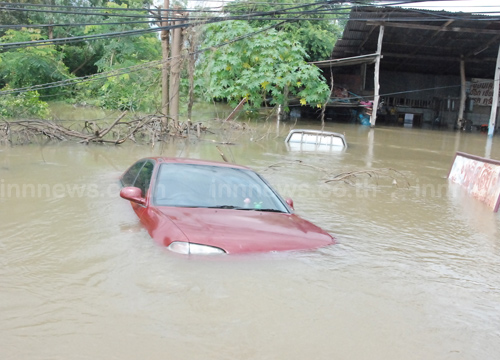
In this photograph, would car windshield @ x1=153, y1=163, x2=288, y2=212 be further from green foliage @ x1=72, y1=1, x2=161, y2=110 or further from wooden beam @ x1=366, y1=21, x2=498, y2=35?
green foliage @ x1=72, y1=1, x2=161, y2=110

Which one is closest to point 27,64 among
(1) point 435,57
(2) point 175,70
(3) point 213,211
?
(2) point 175,70

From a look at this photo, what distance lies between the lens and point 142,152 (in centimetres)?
1362

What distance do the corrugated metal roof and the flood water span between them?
14.3 metres

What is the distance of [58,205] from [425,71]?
95.8 ft

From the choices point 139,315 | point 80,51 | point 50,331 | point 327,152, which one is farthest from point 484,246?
point 80,51

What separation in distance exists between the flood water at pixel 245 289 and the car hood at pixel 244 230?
131 millimetres

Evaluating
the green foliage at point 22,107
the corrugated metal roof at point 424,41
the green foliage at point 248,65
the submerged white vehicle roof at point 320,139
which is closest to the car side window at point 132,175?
the submerged white vehicle roof at point 320,139

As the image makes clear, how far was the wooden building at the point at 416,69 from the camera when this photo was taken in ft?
71.1

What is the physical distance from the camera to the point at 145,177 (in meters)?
5.87

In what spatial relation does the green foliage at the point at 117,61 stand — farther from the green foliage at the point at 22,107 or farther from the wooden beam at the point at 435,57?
the wooden beam at the point at 435,57

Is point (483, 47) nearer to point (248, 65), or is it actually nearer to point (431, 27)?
point (431, 27)

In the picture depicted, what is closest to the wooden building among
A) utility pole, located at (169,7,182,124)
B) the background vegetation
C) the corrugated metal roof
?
the corrugated metal roof

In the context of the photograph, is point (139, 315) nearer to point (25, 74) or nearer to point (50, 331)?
point (50, 331)

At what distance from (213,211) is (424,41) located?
2261cm
